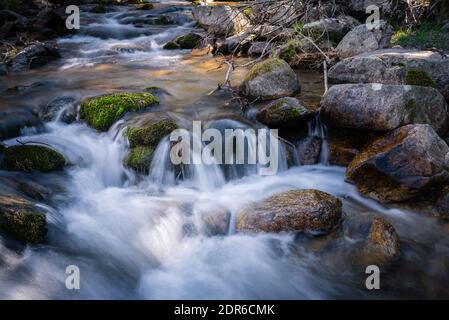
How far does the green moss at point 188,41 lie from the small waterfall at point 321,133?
25.7 feet

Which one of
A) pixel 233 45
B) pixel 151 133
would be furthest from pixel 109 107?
pixel 233 45

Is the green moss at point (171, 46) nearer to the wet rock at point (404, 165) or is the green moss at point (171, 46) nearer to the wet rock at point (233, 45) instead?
the wet rock at point (233, 45)

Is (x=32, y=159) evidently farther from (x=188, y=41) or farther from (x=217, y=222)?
(x=188, y=41)

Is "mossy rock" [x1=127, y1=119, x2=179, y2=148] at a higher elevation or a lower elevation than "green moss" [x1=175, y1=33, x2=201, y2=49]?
lower

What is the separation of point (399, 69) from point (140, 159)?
4.48 meters

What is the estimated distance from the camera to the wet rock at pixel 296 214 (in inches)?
179

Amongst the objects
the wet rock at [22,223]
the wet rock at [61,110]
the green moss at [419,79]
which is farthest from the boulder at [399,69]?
the wet rock at [22,223]

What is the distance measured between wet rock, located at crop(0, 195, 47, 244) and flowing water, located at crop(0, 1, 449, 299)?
0.13m

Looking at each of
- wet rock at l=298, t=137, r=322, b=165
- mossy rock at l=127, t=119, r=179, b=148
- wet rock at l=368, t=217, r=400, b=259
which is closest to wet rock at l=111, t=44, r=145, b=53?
mossy rock at l=127, t=119, r=179, b=148

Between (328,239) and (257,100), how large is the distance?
3.61 metres

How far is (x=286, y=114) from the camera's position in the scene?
6320 mm

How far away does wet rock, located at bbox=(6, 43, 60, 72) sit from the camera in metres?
10.8

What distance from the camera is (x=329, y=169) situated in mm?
6035

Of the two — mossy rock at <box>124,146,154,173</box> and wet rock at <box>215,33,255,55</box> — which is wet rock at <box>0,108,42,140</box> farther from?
wet rock at <box>215,33,255,55</box>
